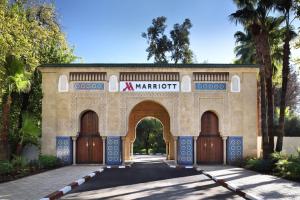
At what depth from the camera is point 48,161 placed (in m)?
21.3

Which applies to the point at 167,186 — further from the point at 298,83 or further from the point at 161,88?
the point at 298,83

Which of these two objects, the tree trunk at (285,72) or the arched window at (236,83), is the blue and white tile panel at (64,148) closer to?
the arched window at (236,83)

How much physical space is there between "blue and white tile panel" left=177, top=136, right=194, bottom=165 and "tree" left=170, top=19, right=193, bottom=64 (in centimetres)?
2331

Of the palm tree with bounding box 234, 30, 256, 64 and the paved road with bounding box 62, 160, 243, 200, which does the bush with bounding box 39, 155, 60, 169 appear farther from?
the palm tree with bounding box 234, 30, 256, 64

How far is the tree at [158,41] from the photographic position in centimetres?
4616

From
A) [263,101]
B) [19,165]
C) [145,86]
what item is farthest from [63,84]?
[263,101]

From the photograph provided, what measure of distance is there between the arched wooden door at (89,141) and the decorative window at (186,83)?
5.11 metres

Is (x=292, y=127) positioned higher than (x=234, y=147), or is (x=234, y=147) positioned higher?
(x=292, y=127)

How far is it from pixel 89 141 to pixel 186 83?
627 centimetres

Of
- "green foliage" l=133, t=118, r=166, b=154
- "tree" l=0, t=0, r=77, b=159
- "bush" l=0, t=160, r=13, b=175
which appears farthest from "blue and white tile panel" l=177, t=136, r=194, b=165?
"green foliage" l=133, t=118, r=166, b=154

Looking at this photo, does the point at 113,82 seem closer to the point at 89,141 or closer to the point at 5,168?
the point at 89,141

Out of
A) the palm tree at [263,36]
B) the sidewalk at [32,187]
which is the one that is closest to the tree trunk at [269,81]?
the palm tree at [263,36]

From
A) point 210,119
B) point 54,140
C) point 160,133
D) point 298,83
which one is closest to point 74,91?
point 54,140

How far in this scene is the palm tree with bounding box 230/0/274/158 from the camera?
21.2 metres
